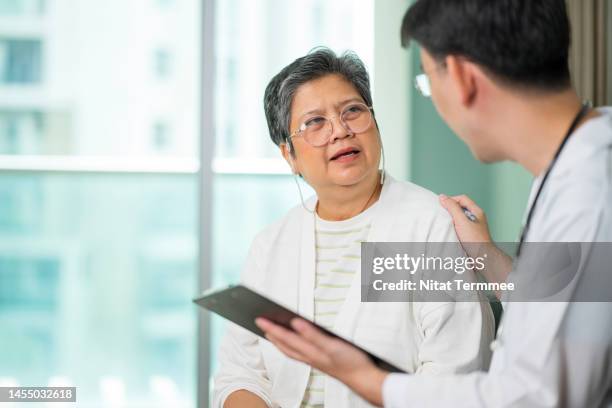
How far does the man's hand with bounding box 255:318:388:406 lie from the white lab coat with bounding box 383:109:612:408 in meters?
0.18

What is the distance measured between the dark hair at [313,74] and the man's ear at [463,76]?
715mm

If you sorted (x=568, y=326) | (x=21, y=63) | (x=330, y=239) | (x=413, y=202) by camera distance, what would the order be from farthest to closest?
(x=21, y=63), (x=330, y=239), (x=413, y=202), (x=568, y=326)

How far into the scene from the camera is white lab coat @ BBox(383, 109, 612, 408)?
38.0 inches

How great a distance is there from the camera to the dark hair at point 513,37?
3.46 feet

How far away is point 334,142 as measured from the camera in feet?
5.78

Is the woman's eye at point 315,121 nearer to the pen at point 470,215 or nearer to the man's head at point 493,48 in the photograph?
the pen at point 470,215

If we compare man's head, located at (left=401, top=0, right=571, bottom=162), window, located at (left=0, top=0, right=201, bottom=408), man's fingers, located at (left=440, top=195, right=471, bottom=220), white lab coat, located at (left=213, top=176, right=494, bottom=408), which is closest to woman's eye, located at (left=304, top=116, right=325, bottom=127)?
white lab coat, located at (left=213, top=176, right=494, bottom=408)

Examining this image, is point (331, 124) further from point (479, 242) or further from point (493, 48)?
point (493, 48)

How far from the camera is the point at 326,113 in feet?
5.84

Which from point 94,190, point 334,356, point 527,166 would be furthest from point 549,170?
point 94,190

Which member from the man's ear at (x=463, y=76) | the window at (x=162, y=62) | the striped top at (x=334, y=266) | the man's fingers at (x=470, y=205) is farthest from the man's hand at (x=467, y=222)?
the window at (x=162, y=62)

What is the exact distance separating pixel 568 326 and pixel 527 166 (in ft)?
0.95

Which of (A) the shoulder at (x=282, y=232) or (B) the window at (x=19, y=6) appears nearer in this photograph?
(A) the shoulder at (x=282, y=232)

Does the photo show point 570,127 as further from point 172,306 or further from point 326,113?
point 172,306
